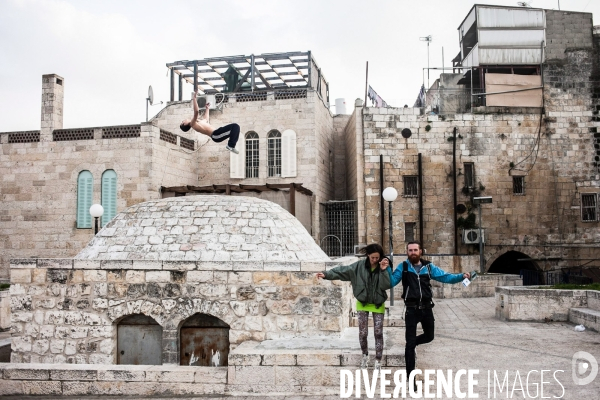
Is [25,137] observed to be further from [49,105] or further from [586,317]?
[586,317]

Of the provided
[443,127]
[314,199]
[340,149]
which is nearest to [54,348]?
[314,199]

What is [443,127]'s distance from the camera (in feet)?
65.1

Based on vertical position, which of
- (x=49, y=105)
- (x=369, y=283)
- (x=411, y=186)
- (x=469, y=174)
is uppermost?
(x=49, y=105)

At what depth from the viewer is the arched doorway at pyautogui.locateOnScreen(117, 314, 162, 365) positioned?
8578 millimetres

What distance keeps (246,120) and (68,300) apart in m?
13.7

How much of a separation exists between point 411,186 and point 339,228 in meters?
3.20

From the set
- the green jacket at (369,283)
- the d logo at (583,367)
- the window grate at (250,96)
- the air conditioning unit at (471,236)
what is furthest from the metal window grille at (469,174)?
the green jacket at (369,283)

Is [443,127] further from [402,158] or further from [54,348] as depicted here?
[54,348]

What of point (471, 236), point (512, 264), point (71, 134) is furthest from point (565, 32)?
point (71, 134)

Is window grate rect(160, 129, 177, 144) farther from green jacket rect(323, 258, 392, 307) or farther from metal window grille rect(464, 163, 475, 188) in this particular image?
green jacket rect(323, 258, 392, 307)

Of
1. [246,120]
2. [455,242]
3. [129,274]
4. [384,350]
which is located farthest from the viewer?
[246,120]

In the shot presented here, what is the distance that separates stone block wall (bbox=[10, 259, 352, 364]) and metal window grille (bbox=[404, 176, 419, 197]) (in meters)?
12.0

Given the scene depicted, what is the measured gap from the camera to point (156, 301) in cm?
831

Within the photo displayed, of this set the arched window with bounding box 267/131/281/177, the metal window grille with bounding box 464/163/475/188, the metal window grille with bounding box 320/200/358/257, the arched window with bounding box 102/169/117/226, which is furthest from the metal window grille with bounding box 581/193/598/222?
the arched window with bounding box 102/169/117/226
